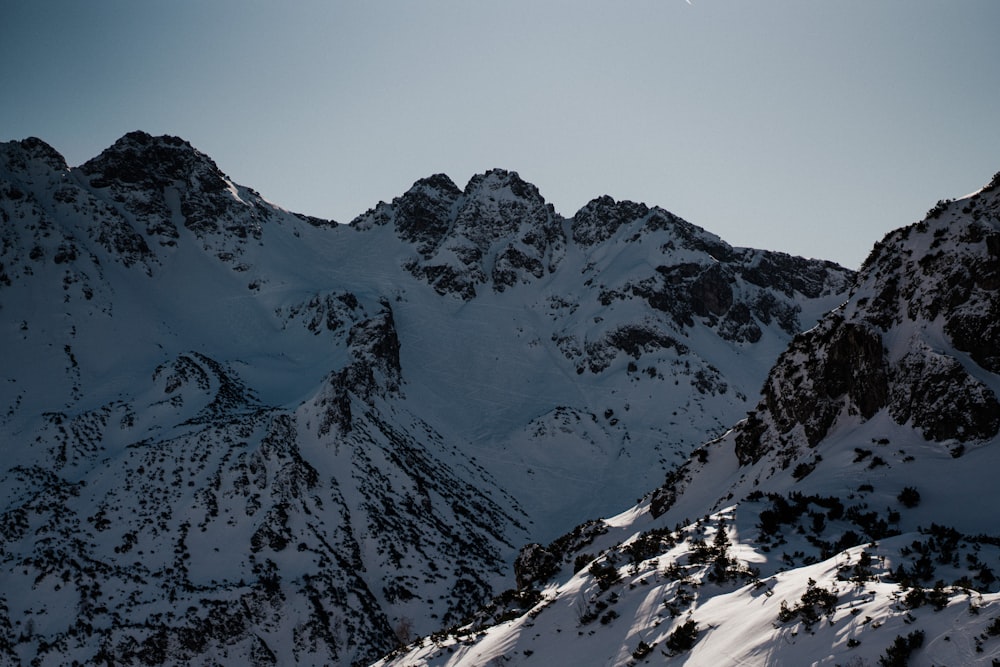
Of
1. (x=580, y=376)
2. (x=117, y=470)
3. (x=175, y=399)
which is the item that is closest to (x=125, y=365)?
(x=175, y=399)

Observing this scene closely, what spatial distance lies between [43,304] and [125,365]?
55.6 ft

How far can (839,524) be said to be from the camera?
22.1 metres

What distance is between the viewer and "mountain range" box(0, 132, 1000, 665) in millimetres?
21094

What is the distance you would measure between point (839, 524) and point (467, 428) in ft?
231

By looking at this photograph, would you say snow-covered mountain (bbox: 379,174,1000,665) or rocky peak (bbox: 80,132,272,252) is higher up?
rocky peak (bbox: 80,132,272,252)

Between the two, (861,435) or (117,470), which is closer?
(861,435)

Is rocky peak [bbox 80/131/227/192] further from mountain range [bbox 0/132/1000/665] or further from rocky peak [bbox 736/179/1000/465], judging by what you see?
rocky peak [bbox 736/179/1000/465]

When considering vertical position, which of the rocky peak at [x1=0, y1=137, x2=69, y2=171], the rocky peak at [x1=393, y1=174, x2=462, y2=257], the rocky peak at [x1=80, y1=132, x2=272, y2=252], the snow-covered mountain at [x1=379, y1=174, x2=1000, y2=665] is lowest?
the snow-covered mountain at [x1=379, y1=174, x2=1000, y2=665]

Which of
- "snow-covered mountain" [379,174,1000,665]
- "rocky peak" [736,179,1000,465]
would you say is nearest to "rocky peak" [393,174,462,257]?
"rocky peak" [736,179,1000,465]

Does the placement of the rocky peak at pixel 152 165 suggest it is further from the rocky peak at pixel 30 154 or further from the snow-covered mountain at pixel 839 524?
the snow-covered mountain at pixel 839 524

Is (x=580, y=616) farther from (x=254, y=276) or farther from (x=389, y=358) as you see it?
(x=254, y=276)

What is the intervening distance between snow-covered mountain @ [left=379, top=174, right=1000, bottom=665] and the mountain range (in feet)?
0.41

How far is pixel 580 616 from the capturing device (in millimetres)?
20453

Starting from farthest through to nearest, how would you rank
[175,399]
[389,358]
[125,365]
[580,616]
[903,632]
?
[389,358] < [125,365] < [175,399] < [580,616] < [903,632]
